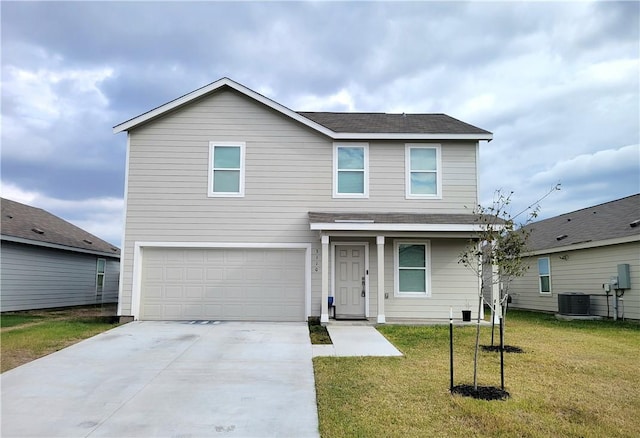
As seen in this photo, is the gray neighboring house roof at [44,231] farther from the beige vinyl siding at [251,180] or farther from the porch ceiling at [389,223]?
the porch ceiling at [389,223]

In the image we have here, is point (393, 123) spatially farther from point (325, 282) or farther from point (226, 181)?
point (325, 282)

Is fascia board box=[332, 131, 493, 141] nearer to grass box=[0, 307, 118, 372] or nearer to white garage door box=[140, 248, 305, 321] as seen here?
white garage door box=[140, 248, 305, 321]

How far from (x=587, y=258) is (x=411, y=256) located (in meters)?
7.74

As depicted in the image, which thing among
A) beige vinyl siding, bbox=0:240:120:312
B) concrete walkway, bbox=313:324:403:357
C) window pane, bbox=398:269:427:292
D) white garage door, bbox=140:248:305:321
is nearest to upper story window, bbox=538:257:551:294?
window pane, bbox=398:269:427:292

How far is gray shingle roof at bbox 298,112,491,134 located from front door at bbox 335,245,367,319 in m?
3.58

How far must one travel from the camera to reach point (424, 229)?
12.5m

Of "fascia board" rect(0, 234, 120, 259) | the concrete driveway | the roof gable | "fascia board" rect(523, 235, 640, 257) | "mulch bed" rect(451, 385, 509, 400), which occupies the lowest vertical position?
the concrete driveway

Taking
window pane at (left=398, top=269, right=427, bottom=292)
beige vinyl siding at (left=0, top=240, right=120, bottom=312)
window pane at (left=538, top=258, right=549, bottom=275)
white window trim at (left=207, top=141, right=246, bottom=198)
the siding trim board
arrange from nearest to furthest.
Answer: the siding trim board < white window trim at (left=207, top=141, right=246, bottom=198) < window pane at (left=398, top=269, right=427, bottom=292) < beige vinyl siding at (left=0, top=240, right=120, bottom=312) < window pane at (left=538, top=258, right=549, bottom=275)

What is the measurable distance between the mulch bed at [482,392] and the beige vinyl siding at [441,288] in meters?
6.80

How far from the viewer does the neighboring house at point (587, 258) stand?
14.9 meters

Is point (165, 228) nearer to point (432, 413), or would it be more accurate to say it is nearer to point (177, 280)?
point (177, 280)

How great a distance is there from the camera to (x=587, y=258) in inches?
666

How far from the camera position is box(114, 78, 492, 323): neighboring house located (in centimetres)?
1320

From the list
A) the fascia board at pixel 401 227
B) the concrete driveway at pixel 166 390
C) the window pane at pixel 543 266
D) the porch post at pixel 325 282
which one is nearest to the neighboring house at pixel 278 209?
the fascia board at pixel 401 227
